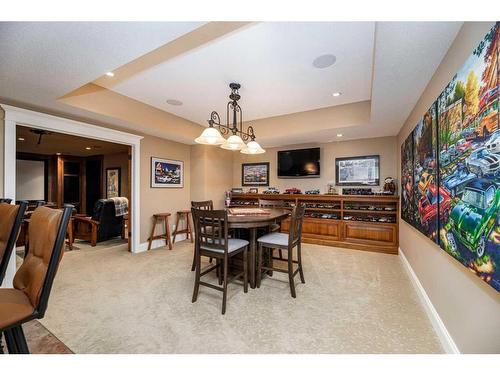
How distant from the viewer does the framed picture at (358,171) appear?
438 cm

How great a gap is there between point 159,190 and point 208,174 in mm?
1134

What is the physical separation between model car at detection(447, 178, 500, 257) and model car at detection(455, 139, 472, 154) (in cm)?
22

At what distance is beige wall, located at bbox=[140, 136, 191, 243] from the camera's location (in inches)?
164

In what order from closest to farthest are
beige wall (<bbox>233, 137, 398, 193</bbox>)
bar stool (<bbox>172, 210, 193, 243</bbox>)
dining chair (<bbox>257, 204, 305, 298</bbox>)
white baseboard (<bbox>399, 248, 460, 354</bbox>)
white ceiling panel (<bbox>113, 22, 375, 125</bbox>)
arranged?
A: white baseboard (<bbox>399, 248, 460, 354</bbox>) → white ceiling panel (<bbox>113, 22, 375, 125</bbox>) → dining chair (<bbox>257, 204, 305, 298</bbox>) → beige wall (<bbox>233, 137, 398, 193</bbox>) → bar stool (<bbox>172, 210, 193, 243</bbox>)

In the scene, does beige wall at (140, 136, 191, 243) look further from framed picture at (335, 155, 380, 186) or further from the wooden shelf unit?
framed picture at (335, 155, 380, 186)

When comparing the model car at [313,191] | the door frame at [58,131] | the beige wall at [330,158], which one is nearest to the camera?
the door frame at [58,131]

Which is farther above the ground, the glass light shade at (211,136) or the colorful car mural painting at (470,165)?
the glass light shade at (211,136)

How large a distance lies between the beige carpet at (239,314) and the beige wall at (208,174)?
7.04 ft

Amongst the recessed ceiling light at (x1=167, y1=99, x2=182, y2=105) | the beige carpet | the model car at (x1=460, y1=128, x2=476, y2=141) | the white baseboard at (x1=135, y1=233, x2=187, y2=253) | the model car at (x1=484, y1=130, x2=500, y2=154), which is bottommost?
the beige carpet

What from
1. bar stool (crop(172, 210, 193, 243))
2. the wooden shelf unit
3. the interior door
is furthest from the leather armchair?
the wooden shelf unit

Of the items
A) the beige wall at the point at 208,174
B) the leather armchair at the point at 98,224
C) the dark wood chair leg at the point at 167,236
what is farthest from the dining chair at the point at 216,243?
the leather armchair at the point at 98,224

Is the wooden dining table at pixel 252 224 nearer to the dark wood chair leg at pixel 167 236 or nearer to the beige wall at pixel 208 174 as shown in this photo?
the dark wood chair leg at pixel 167 236
